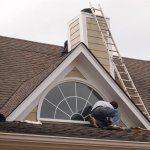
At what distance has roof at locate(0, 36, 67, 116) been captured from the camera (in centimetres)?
970

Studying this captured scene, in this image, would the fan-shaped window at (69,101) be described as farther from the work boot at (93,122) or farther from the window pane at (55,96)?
the work boot at (93,122)

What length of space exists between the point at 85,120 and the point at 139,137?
1.49 metres

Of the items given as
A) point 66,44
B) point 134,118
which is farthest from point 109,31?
point 134,118

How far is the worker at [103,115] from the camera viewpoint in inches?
388

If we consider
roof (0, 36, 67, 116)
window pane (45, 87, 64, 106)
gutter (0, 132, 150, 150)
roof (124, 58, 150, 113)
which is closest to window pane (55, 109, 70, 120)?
window pane (45, 87, 64, 106)

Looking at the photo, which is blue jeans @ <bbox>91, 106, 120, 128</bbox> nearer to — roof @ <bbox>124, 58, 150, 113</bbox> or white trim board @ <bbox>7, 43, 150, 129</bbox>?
white trim board @ <bbox>7, 43, 150, 129</bbox>

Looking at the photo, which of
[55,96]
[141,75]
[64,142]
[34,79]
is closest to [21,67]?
[34,79]

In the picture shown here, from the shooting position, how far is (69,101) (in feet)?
33.8

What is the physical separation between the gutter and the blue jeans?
46.6 inches

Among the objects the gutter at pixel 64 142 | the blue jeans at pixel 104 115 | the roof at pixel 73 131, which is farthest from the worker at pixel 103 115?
the gutter at pixel 64 142

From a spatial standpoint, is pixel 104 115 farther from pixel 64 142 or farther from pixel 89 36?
pixel 89 36

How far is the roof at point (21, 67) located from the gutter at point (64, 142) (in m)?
1.34

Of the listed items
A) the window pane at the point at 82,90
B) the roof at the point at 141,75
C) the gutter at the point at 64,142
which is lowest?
the gutter at the point at 64,142

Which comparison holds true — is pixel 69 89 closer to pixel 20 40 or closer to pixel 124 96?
pixel 124 96
